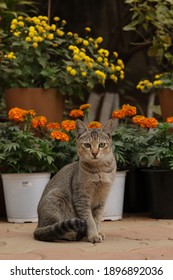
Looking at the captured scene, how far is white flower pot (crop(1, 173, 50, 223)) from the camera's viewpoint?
5.06m

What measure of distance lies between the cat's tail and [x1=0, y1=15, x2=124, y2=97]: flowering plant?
1.99m

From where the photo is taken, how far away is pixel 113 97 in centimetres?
790

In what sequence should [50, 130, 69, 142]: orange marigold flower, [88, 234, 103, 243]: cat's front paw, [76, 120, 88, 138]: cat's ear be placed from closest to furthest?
1. [88, 234, 103, 243]: cat's front paw
2. [76, 120, 88, 138]: cat's ear
3. [50, 130, 69, 142]: orange marigold flower

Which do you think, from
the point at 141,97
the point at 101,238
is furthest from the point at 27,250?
the point at 141,97

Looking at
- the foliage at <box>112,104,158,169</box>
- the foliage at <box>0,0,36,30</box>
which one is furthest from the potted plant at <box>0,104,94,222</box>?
the foliage at <box>0,0,36,30</box>

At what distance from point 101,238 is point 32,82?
7.50ft

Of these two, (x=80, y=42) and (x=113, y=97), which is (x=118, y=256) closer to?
(x=80, y=42)

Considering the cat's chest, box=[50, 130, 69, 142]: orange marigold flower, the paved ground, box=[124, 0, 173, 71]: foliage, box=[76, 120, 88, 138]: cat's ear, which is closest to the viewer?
the paved ground

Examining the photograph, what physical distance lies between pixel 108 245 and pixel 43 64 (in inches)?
92.6

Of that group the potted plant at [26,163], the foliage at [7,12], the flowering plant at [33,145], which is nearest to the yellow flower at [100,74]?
the flowering plant at [33,145]

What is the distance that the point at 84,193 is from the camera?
4.17m

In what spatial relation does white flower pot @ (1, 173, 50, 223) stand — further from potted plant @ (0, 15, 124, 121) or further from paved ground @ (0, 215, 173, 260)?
potted plant @ (0, 15, 124, 121)

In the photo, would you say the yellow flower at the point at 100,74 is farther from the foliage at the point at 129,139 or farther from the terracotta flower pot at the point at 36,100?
the foliage at the point at 129,139

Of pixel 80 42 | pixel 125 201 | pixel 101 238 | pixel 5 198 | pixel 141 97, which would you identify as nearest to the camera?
pixel 101 238
